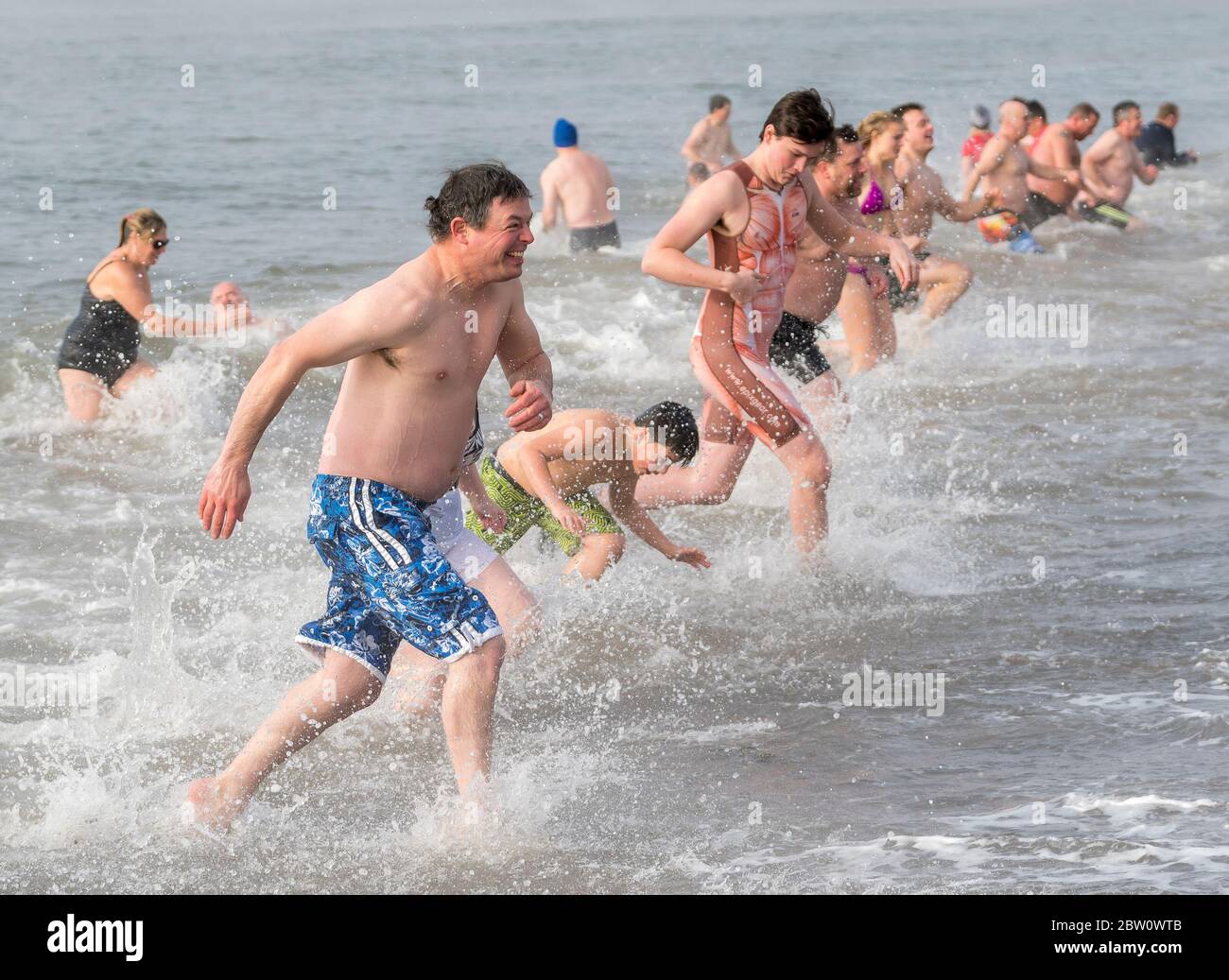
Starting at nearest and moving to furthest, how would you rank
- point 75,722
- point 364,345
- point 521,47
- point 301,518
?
1. point 364,345
2. point 75,722
3. point 301,518
4. point 521,47

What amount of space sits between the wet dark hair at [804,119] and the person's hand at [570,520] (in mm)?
1600

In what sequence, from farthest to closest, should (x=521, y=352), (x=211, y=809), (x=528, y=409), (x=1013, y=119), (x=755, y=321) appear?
1. (x=1013, y=119)
2. (x=755, y=321)
3. (x=521, y=352)
4. (x=211, y=809)
5. (x=528, y=409)

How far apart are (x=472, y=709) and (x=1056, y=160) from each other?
13011 mm

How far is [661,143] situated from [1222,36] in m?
28.6

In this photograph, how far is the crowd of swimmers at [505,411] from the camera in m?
4.20

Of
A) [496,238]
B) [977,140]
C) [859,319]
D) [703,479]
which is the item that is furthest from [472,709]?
[977,140]

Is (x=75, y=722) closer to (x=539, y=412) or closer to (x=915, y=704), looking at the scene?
(x=539, y=412)

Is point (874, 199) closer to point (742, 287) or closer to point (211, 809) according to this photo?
point (742, 287)

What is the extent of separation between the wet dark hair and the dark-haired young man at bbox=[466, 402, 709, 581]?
1.10 metres

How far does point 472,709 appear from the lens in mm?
4277

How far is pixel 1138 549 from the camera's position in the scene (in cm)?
716

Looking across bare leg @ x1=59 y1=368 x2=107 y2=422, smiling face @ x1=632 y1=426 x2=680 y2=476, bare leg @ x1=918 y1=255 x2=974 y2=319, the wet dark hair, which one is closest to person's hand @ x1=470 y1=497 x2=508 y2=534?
smiling face @ x1=632 y1=426 x2=680 y2=476

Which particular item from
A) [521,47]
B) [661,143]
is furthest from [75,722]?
[521,47]

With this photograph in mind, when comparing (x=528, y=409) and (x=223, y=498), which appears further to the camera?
(x=528, y=409)
